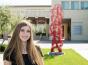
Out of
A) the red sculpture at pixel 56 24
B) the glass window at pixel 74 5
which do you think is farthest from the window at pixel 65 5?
the red sculpture at pixel 56 24

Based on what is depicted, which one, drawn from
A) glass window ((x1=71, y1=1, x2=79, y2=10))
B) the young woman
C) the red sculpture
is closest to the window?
glass window ((x1=71, y1=1, x2=79, y2=10))

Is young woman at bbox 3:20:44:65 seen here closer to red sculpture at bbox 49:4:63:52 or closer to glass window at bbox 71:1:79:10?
red sculpture at bbox 49:4:63:52

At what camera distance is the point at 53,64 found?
15.6 m

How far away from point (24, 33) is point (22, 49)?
0.18 metres

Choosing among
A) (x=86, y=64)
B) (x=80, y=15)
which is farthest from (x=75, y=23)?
(x=86, y=64)

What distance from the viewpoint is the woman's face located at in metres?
3.60

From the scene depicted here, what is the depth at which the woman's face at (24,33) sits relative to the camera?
3597mm

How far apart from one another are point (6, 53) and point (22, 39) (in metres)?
0.24

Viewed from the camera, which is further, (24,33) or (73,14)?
(73,14)

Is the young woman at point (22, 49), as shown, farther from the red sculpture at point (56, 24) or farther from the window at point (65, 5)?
the window at point (65, 5)

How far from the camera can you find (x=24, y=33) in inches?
142

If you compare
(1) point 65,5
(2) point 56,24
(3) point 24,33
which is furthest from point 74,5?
(3) point 24,33

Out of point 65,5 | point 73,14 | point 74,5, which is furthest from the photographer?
point 74,5

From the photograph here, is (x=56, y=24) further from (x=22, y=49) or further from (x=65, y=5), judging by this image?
(x=65, y=5)
